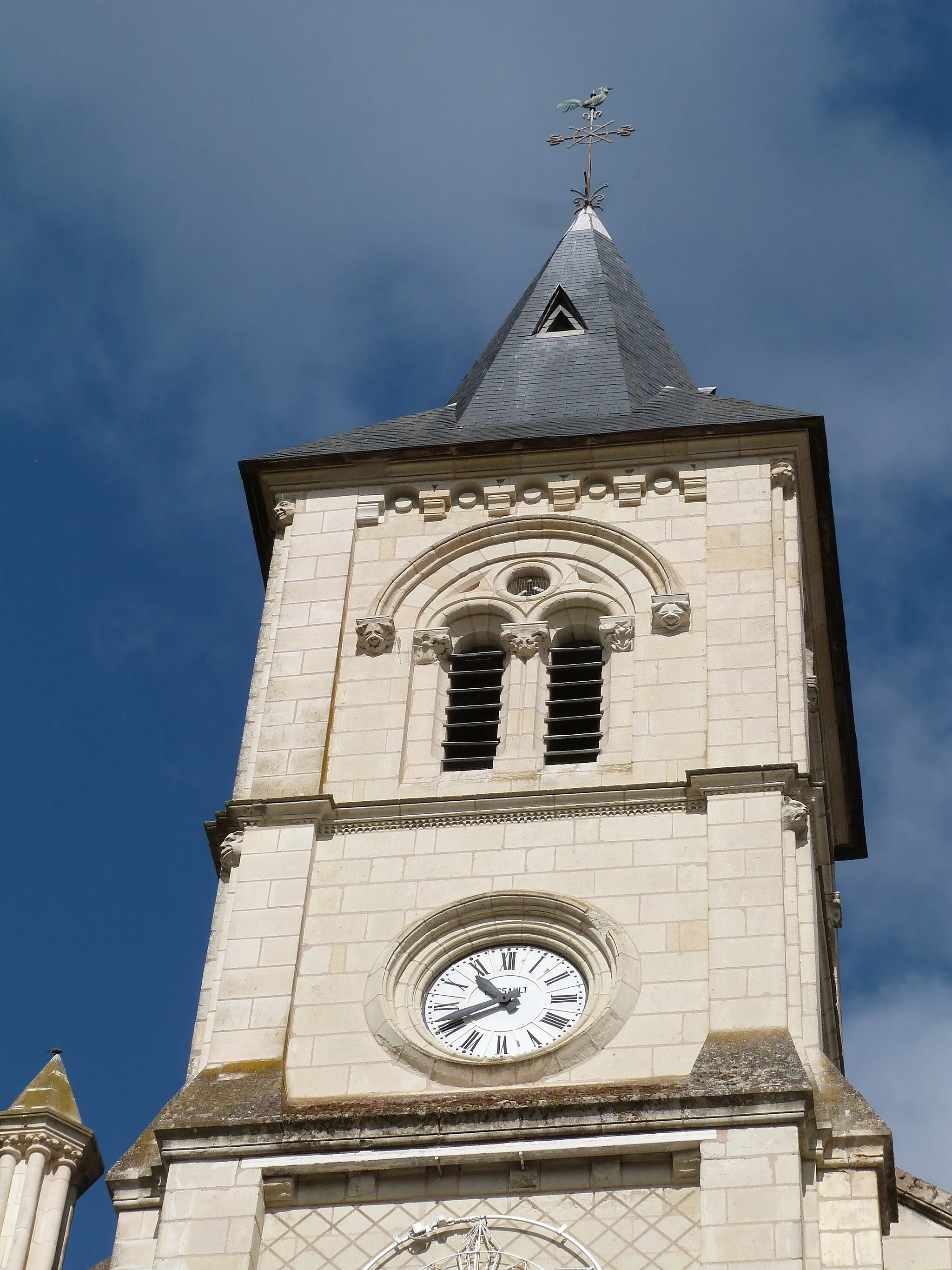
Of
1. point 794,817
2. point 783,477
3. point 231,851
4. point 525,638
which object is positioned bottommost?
point 231,851

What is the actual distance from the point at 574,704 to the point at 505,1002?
13.6 feet

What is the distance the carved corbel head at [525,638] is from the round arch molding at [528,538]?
1.17 m

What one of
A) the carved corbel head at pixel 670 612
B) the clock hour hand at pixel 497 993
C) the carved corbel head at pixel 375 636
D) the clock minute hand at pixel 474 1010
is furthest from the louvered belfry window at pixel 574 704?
the clock minute hand at pixel 474 1010

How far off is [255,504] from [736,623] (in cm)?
617

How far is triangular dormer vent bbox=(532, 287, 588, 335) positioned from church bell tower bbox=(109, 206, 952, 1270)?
172 centimetres

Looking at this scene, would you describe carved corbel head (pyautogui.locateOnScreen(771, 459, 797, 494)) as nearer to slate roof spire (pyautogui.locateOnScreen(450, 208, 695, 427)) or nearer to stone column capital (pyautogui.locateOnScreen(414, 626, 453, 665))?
slate roof spire (pyautogui.locateOnScreen(450, 208, 695, 427))

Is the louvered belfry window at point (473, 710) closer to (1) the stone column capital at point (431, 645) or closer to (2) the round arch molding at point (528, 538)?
(1) the stone column capital at point (431, 645)

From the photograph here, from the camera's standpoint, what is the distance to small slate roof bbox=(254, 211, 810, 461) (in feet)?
106

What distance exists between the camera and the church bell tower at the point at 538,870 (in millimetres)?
24031

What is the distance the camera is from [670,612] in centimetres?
2938

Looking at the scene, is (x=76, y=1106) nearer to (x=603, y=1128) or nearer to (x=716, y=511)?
(x=603, y=1128)

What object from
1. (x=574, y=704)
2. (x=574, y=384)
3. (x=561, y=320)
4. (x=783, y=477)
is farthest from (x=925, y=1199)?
(x=561, y=320)

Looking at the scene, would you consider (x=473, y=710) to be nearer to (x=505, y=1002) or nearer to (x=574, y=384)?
(x=505, y=1002)

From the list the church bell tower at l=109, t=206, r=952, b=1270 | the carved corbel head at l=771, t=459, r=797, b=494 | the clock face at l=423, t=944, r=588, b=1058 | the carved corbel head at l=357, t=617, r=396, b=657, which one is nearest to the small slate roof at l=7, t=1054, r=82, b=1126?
Answer: the church bell tower at l=109, t=206, r=952, b=1270
